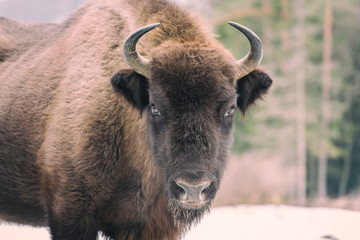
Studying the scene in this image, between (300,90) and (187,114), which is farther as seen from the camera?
(300,90)

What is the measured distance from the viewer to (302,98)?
2542 cm

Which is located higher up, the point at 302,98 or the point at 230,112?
the point at 230,112

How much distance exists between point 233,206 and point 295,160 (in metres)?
17.5

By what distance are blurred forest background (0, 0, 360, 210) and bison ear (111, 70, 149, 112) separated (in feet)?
60.2

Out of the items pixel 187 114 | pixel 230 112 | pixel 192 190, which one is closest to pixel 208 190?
pixel 192 190

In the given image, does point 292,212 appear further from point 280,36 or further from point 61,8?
point 61,8

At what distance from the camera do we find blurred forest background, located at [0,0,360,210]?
2586cm

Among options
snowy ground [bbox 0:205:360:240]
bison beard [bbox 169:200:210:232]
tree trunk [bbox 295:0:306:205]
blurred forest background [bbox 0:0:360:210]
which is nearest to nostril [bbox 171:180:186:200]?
bison beard [bbox 169:200:210:232]

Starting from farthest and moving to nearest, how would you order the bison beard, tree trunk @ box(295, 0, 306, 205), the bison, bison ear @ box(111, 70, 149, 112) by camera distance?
tree trunk @ box(295, 0, 306, 205), bison ear @ box(111, 70, 149, 112), the bison beard, the bison

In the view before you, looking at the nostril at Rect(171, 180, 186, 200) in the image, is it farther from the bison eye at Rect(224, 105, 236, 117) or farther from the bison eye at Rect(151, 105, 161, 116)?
the bison eye at Rect(224, 105, 236, 117)

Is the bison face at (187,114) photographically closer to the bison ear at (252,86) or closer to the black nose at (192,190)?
the black nose at (192,190)

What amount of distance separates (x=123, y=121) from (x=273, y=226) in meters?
5.40

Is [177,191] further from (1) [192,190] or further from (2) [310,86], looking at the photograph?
(2) [310,86]

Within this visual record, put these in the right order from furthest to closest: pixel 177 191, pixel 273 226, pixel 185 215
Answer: pixel 273 226, pixel 185 215, pixel 177 191
